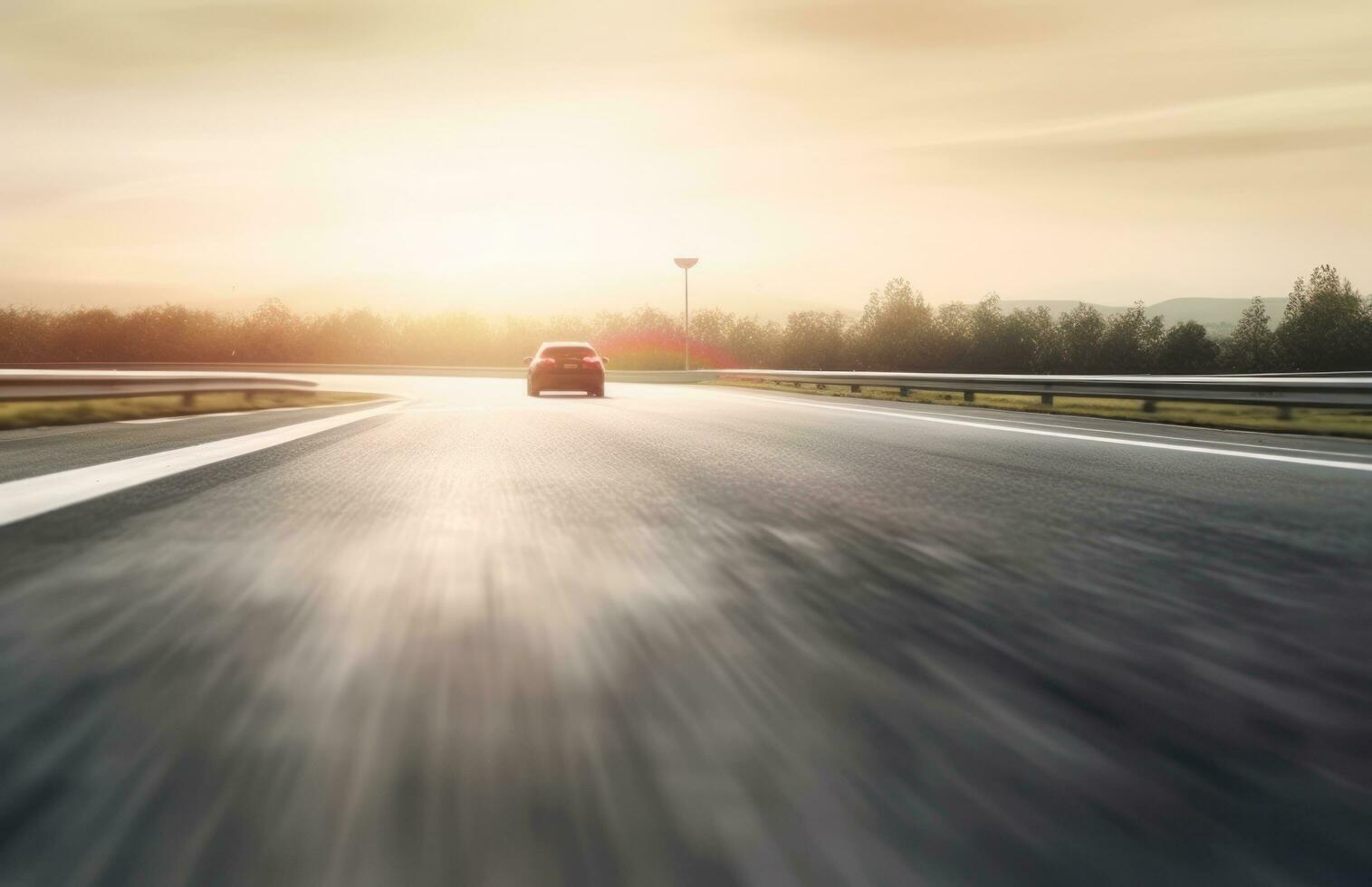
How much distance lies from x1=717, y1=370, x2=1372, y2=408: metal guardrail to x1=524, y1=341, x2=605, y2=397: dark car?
7468 mm

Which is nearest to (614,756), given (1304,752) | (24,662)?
(1304,752)

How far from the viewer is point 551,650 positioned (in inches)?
137

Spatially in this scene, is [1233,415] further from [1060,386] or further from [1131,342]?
[1131,342]

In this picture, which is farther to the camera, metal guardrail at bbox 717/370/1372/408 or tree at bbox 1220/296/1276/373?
tree at bbox 1220/296/1276/373

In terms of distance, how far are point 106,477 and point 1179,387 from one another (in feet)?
49.4

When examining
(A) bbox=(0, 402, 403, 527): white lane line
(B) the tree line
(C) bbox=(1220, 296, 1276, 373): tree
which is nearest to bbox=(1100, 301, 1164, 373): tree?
(B) the tree line

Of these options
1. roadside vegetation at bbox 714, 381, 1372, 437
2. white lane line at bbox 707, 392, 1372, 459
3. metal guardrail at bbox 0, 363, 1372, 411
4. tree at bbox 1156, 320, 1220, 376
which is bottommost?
tree at bbox 1156, 320, 1220, 376

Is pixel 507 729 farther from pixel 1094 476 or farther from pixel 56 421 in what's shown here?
pixel 56 421

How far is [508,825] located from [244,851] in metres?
0.45

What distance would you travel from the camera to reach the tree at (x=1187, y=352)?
433ft

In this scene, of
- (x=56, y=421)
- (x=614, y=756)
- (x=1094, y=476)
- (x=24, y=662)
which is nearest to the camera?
(x=614, y=756)

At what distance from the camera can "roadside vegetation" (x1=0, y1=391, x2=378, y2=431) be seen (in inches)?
651

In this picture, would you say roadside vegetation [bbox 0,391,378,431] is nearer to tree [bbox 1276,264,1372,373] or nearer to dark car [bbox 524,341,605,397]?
dark car [bbox 524,341,605,397]

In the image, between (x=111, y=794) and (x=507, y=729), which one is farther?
(x=507, y=729)
